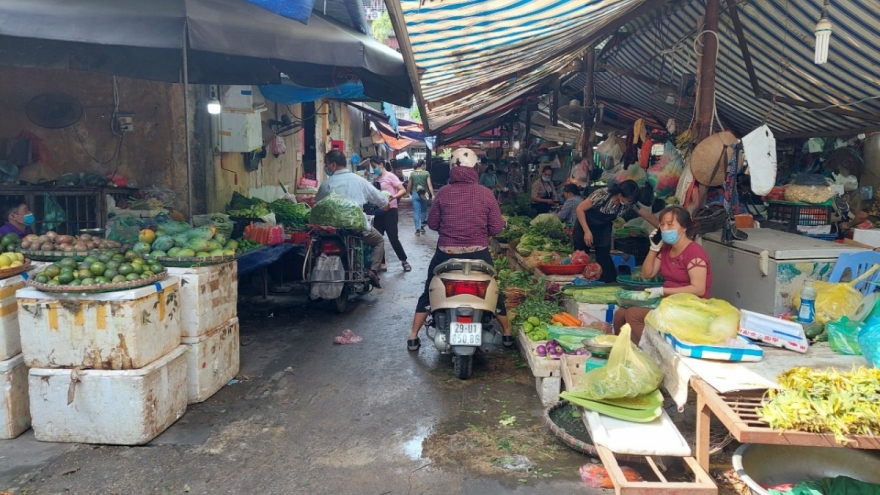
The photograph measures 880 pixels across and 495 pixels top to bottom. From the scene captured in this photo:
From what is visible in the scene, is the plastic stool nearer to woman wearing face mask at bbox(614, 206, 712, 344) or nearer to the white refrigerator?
the white refrigerator

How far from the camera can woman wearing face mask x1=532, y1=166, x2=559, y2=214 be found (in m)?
13.0

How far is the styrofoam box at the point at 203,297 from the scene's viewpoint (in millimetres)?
4645

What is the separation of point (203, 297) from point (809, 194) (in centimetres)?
593

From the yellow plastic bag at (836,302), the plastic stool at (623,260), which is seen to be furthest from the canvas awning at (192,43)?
the yellow plastic bag at (836,302)

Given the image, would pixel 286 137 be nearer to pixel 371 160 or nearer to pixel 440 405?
pixel 371 160

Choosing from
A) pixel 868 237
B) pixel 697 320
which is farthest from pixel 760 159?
pixel 868 237

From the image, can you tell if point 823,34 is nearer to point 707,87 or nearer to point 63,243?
point 707,87

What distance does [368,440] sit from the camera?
4148 millimetres

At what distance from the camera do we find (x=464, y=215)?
5.81m

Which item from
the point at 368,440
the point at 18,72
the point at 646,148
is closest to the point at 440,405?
the point at 368,440

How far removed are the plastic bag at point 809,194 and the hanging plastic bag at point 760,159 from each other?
1.56m

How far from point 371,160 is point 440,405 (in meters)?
16.3

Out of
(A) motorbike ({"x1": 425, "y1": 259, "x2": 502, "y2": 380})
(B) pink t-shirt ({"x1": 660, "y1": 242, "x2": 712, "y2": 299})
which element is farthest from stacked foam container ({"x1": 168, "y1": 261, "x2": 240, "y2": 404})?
(B) pink t-shirt ({"x1": 660, "y1": 242, "x2": 712, "y2": 299})

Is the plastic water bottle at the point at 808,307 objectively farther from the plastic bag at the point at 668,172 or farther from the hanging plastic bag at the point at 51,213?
the hanging plastic bag at the point at 51,213
